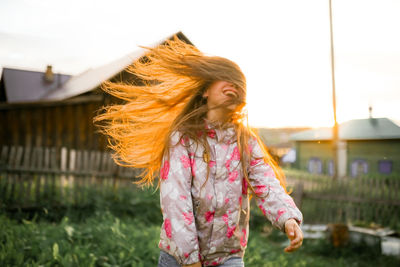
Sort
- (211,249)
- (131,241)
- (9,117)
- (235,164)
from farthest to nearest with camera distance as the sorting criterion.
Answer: (9,117)
(131,241)
(235,164)
(211,249)

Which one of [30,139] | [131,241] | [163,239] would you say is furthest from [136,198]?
[30,139]

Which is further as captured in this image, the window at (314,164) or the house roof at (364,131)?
the window at (314,164)

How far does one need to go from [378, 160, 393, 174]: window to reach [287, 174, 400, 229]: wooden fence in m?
13.8

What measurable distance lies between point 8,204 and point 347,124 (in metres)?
15.2

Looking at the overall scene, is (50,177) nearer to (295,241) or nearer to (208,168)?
(208,168)

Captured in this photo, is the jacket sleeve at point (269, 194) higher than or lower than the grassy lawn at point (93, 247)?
higher

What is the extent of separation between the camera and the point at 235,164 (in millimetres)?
1778

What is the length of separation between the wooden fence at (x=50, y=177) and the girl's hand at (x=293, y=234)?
18.8ft

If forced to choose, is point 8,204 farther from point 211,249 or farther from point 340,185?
point 340,185

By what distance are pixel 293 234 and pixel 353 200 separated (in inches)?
255

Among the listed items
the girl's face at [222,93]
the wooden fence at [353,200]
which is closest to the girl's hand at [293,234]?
the girl's face at [222,93]

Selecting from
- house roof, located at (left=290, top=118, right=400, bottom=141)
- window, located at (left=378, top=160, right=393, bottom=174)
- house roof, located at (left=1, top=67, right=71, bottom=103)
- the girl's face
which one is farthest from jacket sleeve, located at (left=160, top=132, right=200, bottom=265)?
window, located at (left=378, top=160, right=393, bottom=174)

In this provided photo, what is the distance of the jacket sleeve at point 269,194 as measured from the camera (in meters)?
1.66

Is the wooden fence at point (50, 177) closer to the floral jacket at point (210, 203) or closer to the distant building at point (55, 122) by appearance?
the distant building at point (55, 122)
